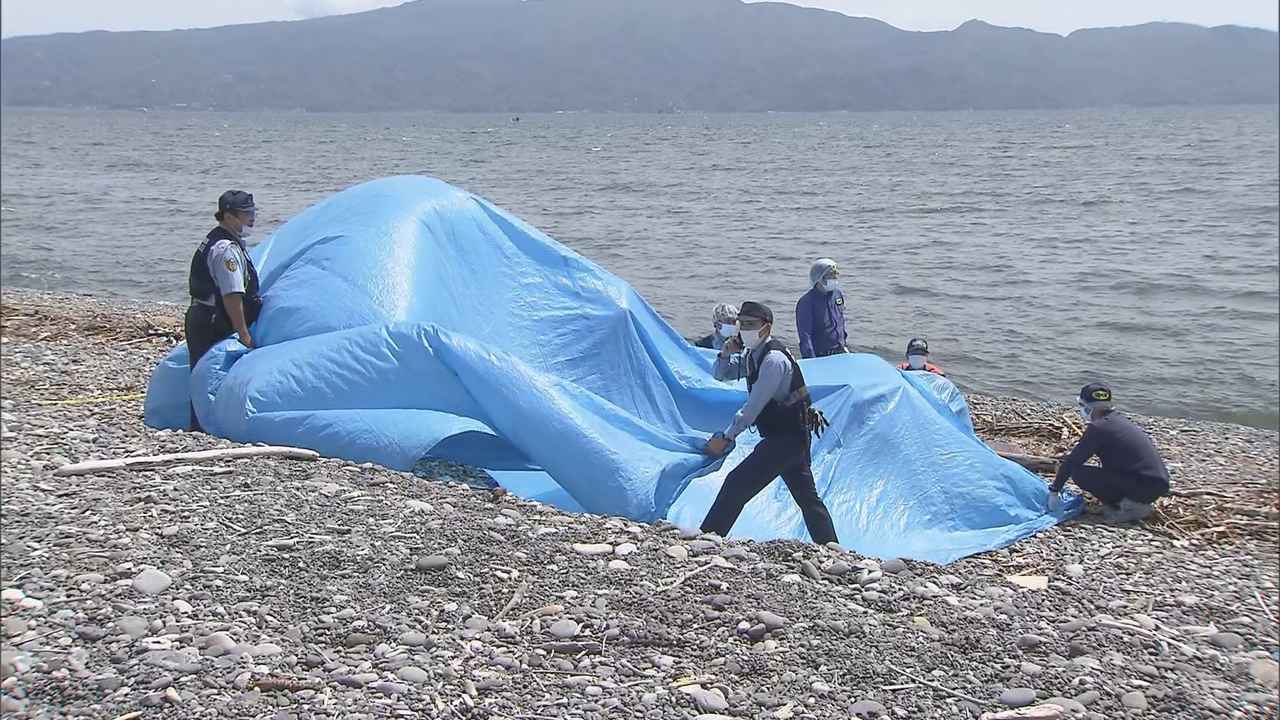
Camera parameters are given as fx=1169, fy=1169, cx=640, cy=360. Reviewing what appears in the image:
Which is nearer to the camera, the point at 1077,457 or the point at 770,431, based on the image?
the point at 770,431

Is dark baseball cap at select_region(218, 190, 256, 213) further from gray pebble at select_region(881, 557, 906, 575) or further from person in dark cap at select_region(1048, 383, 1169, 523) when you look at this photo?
person in dark cap at select_region(1048, 383, 1169, 523)

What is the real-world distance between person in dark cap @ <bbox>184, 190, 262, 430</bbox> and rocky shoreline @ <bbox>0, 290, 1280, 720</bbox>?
0.98 meters

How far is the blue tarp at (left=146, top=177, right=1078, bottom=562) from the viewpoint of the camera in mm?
7371

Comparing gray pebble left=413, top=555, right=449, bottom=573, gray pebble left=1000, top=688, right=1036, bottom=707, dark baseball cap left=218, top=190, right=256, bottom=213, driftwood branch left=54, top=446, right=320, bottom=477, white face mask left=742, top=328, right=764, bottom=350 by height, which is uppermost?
dark baseball cap left=218, top=190, right=256, bottom=213

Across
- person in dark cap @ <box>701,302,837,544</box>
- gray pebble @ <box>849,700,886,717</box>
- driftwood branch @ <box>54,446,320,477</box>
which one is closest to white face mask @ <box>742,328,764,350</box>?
person in dark cap @ <box>701,302,837,544</box>

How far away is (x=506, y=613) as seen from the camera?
5.50 meters

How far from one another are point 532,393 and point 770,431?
5.17 feet

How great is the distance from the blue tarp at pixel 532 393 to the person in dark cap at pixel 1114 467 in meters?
0.34

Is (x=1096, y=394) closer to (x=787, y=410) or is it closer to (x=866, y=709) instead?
(x=787, y=410)

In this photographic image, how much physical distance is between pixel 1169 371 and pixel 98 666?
53.9 feet

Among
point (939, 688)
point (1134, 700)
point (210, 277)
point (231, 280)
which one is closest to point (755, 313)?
point (939, 688)

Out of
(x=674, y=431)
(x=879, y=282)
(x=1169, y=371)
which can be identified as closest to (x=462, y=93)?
(x=879, y=282)

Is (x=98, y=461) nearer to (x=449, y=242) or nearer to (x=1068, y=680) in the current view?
(x=449, y=242)

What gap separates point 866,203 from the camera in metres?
39.4
